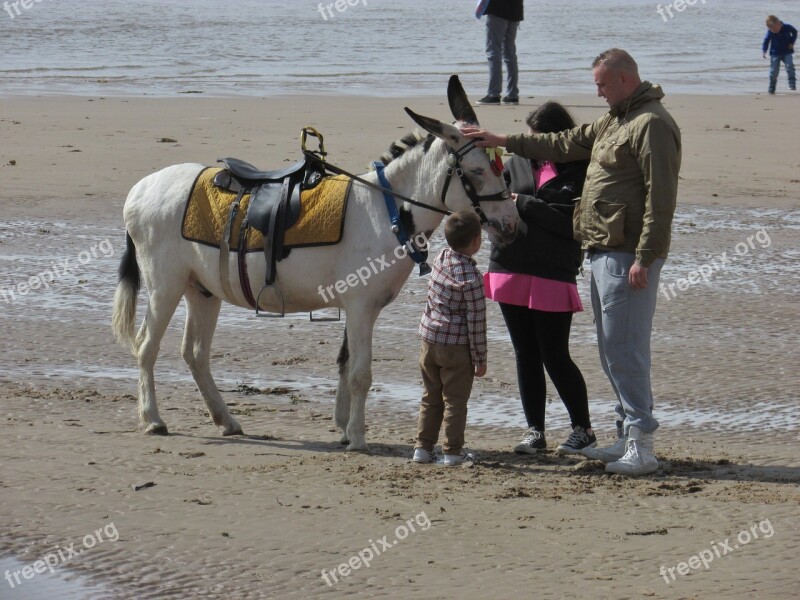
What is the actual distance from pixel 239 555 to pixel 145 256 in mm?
2798

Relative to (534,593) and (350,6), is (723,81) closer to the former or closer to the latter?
(350,6)

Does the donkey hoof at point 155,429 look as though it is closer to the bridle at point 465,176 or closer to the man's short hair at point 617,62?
the bridle at point 465,176

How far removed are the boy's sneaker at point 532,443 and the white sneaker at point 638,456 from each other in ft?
2.05

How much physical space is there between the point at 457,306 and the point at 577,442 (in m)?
1.17

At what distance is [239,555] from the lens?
587 centimetres

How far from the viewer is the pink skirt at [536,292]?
7.30m

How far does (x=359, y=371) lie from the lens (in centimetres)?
752

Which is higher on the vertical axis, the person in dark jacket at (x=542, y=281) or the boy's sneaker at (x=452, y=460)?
the person in dark jacket at (x=542, y=281)

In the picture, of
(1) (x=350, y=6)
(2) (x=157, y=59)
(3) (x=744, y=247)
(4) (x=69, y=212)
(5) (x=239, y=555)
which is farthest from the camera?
(1) (x=350, y=6)

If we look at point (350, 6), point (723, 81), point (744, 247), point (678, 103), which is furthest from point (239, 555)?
point (350, 6)
